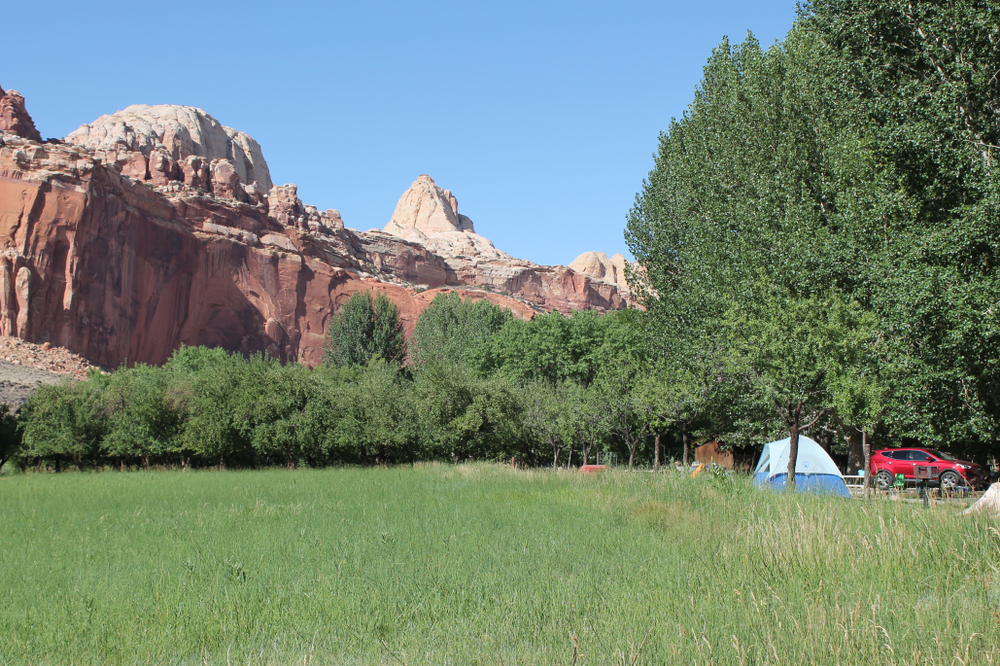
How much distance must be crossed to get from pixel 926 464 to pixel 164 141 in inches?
4406

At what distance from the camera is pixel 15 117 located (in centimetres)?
6738

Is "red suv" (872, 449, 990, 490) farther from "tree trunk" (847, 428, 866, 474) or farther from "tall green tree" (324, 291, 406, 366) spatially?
"tall green tree" (324, 291, 406, 366)

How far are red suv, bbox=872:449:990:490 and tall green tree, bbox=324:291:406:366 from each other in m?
40.8

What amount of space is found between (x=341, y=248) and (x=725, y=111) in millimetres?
78822

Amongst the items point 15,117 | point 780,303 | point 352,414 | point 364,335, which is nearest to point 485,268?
point 364,335

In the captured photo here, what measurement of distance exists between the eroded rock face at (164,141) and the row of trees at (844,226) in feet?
259

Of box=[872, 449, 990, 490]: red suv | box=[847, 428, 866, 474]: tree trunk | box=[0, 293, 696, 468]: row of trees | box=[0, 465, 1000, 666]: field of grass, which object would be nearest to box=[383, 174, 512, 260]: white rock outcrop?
box=[0, 293, 696, 468]: row of trees

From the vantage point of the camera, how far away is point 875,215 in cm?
1504

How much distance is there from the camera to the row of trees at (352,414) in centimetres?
3566

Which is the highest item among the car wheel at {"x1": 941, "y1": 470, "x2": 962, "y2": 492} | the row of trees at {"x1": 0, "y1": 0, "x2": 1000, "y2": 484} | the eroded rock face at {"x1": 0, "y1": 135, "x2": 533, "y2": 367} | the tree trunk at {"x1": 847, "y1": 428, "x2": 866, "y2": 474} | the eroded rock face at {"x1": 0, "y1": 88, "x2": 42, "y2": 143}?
the eroded rock face at {"x1": 0, "y1": 88, "x2": 42, "y2": 143}

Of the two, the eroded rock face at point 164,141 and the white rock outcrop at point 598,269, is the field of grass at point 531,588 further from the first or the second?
the white rock outcrop at point 598,269

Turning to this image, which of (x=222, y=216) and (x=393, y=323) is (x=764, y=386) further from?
(x=222, y=216)

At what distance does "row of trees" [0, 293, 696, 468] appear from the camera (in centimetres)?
3566

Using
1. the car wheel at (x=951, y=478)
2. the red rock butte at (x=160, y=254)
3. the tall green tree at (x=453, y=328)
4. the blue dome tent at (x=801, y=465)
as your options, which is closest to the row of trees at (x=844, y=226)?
the blue dome tent at (x=801, y=465)
